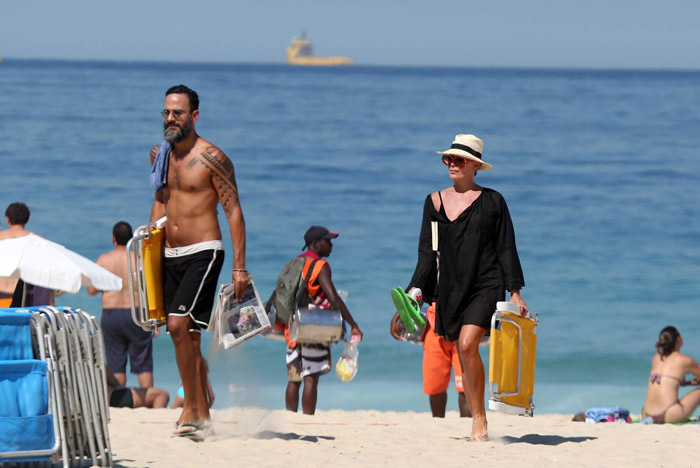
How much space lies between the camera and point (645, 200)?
29125 mm

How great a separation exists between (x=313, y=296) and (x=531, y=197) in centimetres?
2085

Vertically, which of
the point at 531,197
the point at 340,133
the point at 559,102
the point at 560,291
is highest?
the point at 559,102

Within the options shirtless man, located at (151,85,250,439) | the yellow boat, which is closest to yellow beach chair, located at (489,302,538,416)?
shirtless man, located at (151,85,250,439)

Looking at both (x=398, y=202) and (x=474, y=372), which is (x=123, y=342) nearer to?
(x=474, y=372)

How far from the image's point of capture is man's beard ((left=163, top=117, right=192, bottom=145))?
6402 millimetres

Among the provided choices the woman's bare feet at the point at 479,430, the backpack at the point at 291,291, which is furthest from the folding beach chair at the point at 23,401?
the backpack at the point at 291,291

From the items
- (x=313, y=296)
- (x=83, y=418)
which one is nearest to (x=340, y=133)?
(x=313, y=296)

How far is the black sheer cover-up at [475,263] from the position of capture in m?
6.47

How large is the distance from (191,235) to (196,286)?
27 cm

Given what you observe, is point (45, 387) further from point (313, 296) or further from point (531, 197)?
point (531, 197)

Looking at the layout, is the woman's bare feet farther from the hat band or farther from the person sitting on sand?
the person sitting on sand

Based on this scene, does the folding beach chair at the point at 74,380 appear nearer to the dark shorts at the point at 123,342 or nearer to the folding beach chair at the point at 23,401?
the folding beach chair at the point at 23,401

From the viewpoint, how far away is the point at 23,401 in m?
4.96

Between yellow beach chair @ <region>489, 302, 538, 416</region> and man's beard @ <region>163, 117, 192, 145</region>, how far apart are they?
5.95ft
